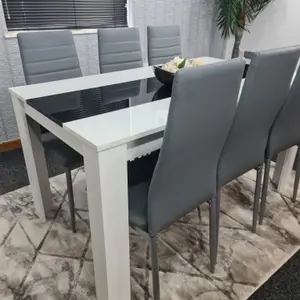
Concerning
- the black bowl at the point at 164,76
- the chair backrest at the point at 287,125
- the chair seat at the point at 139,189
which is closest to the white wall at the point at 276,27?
the chair backrest at the point at 287,125

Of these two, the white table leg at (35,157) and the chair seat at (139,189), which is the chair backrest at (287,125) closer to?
the chair seat at (139,189)

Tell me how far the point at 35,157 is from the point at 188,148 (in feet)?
3.11

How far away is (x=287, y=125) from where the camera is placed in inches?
61.7

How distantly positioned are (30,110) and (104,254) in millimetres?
747

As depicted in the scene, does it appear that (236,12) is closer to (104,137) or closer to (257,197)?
(257,197)

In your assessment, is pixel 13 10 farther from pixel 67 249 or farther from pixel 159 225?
pixel 159 225

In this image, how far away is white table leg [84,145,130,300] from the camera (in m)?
0.97

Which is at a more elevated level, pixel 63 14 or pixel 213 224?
pixel 63 14

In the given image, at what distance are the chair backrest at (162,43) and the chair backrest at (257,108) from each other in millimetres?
1360

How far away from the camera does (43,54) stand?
190 centimetres

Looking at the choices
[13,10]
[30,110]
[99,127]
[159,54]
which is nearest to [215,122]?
[99,127]

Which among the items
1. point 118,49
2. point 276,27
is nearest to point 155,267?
point 118,49

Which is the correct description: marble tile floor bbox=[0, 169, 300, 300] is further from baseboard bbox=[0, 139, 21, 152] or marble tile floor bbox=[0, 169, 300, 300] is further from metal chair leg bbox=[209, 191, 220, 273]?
baseboard bbox=[0, 139, 21, 152]

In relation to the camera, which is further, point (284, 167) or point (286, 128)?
point (284, 167)
